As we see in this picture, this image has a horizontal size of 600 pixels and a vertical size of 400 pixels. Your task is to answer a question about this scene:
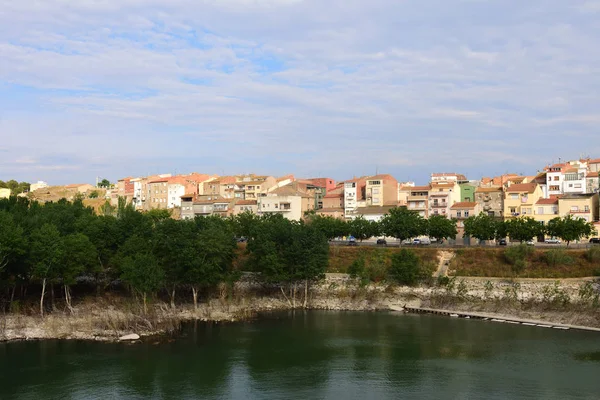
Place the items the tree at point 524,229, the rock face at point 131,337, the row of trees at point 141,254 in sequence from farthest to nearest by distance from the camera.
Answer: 1. the tree at point 524,229
2. the row of trees at point 141,254
3. the rock face at point 131,337

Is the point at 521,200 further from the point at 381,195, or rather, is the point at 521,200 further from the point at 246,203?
the point at 246,203

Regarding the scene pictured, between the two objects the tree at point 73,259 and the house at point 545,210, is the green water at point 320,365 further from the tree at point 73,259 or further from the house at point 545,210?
the house at point 545,210

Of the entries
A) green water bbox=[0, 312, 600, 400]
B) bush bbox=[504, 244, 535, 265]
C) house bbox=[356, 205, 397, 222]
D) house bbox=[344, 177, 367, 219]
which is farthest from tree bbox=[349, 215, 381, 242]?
green water bbox=[0, 312, 600, 400]

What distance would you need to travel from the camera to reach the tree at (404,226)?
44.4m

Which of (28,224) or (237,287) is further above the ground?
(28,224)

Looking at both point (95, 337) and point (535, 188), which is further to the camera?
point (535, 188)


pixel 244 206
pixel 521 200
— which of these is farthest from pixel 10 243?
pixel 521 200

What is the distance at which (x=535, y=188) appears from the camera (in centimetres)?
5275

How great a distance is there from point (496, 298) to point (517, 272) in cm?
447

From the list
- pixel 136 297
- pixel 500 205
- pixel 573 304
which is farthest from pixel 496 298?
pixel 500 205

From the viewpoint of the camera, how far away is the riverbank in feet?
87.9

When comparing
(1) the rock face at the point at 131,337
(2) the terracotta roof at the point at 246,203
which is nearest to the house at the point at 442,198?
(2) the terracotta roof at the point at 246,203

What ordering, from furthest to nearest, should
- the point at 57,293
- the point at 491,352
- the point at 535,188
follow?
1. the point at 535,188
2. the point at 57,293
3. the point at 491,352

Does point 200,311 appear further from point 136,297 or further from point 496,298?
point 496,298
